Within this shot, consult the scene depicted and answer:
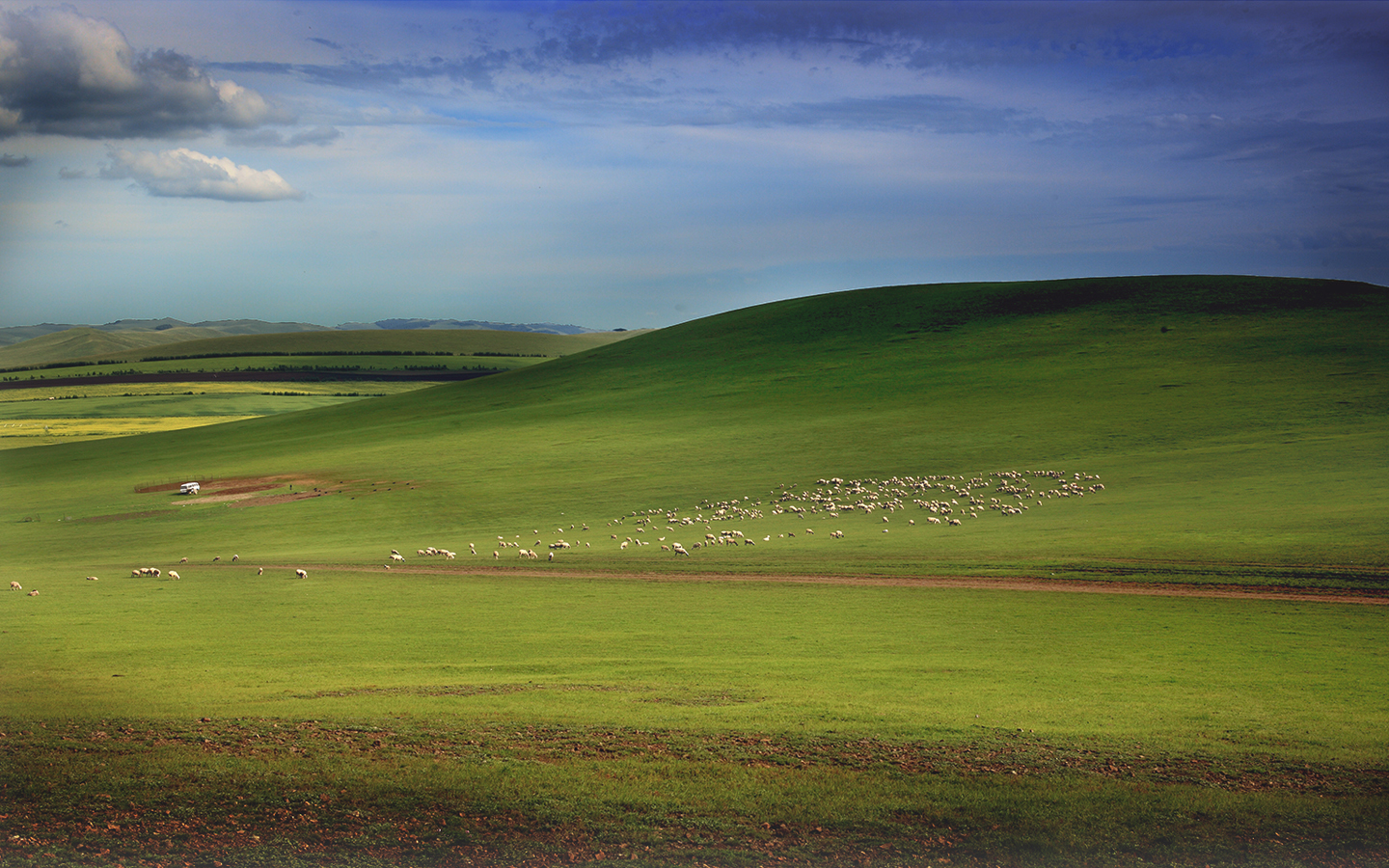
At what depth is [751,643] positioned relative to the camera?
19516mm

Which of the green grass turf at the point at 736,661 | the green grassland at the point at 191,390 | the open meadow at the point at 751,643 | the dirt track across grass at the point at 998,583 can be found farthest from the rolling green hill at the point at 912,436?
the green grassland at the point at 191,390

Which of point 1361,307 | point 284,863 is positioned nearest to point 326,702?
point 284,863

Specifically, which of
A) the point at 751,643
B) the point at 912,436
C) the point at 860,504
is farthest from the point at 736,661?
the point at 912,436

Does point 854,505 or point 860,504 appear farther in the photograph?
point 854,505

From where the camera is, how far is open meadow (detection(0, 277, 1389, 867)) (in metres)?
11.4

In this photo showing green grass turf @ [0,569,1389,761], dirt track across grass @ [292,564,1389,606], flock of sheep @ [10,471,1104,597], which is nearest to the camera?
green grass turf @ [0,569,1389,761]

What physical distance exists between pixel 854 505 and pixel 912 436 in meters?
12.5

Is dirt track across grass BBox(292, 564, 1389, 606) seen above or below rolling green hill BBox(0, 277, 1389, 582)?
below

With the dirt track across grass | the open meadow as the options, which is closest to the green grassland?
the open meadow

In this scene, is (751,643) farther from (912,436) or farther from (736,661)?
(912,436)

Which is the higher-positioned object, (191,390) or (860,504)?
(191,390)

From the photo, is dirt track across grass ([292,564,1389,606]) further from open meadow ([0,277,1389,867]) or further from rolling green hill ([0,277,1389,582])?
rolling green hill ([0,277,1389,582])

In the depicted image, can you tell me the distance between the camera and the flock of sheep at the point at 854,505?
3472 cm

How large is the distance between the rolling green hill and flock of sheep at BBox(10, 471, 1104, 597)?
4.69ft
